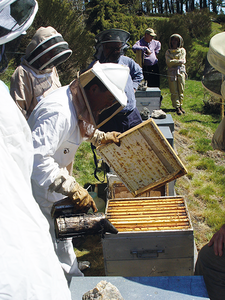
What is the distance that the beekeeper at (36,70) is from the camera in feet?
10.3

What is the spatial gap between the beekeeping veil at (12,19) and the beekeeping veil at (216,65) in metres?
Answer: 1.13

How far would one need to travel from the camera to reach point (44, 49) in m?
3.15

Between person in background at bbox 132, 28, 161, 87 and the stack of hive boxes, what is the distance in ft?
18.2

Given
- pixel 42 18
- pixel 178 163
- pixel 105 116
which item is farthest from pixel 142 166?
pixel 42 18

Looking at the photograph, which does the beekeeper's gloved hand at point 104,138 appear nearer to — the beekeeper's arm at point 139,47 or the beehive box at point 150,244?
the beehive box at point 150,244

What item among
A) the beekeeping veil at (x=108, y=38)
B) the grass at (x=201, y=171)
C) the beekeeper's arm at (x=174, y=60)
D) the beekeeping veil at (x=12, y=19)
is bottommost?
the grass at (x=201, y=171)

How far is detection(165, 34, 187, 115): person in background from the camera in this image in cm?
769

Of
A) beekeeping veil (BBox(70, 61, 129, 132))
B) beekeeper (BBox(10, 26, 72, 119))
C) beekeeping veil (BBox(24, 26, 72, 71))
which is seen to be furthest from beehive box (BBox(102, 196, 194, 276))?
beekeeping veil (BBox(24, 26, 72, 71))

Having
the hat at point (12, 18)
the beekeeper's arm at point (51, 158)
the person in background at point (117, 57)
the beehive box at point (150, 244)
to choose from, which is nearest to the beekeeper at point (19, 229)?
the hat at point (12, 18)

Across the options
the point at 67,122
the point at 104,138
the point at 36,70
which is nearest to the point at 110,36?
the point at 36,70

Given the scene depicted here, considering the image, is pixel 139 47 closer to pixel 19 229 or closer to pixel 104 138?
pixel 104 138

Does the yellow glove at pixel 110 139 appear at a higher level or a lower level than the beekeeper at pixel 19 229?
lower

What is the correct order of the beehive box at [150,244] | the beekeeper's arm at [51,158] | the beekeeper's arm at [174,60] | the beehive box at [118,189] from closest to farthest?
the beekeeper's arm at [51,158] → the beehive box at [150,244] → the beehive box at [118,189] → the beekeeper's arm at [174,60]

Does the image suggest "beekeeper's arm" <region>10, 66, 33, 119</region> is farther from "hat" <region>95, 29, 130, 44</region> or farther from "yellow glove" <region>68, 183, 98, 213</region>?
"yellow glove" <region>68, 183, 98, 213</region>
